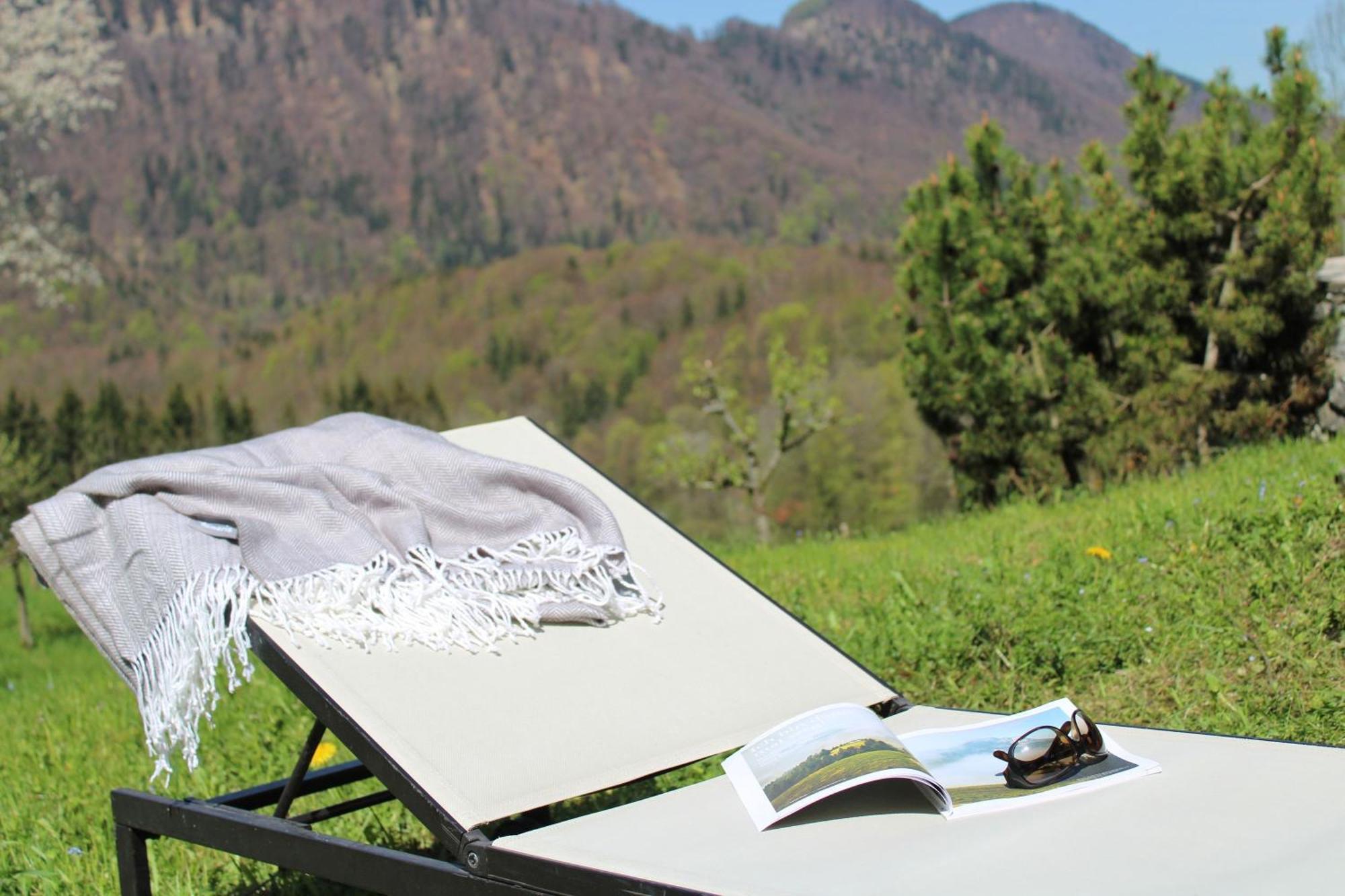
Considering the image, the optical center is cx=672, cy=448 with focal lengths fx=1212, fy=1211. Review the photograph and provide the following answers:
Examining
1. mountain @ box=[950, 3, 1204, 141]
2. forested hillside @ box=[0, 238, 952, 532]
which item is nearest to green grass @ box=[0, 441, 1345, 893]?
forested hillside @ box=[0, 238, 952, 532]

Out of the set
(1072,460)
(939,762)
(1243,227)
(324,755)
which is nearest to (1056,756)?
(939,762)

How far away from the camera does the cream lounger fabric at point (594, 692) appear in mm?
1805

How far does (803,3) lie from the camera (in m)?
174

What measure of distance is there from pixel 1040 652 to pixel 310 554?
1.86 meters

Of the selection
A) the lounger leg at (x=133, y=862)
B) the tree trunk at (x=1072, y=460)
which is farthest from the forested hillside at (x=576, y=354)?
the lounger leg at (x=133, y=862)

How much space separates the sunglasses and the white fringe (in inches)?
33.2

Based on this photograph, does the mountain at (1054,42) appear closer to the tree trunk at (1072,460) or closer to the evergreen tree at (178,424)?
the evergreen tree at (178,424)

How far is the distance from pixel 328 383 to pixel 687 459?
142 ft

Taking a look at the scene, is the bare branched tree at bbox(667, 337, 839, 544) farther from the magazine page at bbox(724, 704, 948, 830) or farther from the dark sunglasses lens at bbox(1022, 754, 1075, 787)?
the dark sunglasses lens at bbox(1022, 754, 1075, 787)

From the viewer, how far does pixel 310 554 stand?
2.12m

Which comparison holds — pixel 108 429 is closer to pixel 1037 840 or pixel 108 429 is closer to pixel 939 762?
pixel 939 762

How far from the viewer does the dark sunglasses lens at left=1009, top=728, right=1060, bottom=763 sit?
67.7 inches

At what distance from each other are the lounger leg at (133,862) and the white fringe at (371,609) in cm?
12

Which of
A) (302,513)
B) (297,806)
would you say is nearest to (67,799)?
(297,806)
